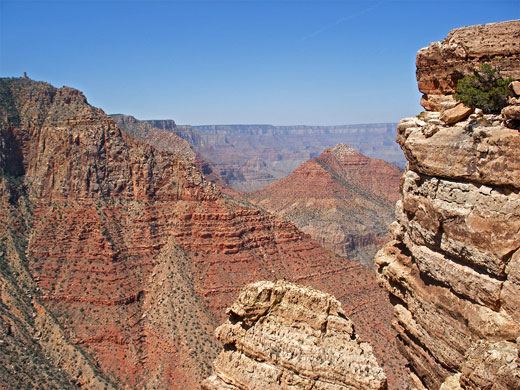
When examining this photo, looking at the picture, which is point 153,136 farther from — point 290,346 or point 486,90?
point 486,90

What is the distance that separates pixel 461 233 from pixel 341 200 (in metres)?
115

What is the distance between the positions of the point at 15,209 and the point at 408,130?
55.0 meters

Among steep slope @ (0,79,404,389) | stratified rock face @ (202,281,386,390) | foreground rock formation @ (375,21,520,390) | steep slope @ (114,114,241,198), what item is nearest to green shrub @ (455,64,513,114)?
foreground rock formation @ (375,21,520,390)

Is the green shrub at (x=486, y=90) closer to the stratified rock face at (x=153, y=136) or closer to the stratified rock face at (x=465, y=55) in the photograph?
the stratified rock face at (x=465, y=55)

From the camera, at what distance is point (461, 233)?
14.3m

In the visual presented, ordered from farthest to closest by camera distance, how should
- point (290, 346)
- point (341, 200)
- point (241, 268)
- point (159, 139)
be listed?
1. point (159, 139)
2. point (341, 200)
3. point (241, 268)
4. point (290, 346)

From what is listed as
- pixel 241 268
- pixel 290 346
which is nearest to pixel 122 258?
pixel 241 268

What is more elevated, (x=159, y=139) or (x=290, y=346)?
(x=159, y=139)

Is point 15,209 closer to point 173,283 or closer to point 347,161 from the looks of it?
point 173,283

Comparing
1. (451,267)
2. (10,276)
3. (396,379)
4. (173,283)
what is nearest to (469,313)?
(451,267)

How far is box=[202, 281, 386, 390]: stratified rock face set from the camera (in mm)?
15977

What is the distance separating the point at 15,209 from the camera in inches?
2306

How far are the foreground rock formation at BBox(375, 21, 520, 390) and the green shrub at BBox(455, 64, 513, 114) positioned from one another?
0.50 m

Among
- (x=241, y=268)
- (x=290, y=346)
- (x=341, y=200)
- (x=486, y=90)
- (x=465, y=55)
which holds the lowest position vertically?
(x=341, y=200)
